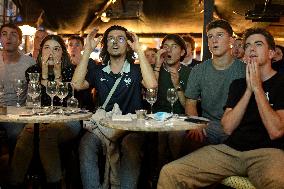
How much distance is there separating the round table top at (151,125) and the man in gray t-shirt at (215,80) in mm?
743

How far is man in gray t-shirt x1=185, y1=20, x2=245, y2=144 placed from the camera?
11.9 feet

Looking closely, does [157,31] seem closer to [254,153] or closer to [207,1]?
[207,1]

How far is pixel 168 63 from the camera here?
14.0ft

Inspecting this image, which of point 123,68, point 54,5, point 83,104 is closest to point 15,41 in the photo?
point 83,104

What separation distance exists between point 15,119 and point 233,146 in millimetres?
1651

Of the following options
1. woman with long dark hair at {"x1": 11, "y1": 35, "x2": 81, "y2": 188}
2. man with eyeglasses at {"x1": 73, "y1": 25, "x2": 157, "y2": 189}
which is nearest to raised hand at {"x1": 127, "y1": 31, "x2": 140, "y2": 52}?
man with eyeglasses at {"x1": 73, "y1": 25, "x2": 157, "y2": 189}

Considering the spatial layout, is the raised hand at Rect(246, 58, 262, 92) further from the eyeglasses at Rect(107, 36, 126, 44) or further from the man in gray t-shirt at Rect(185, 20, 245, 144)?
the eyeglasses at Rect(107, 36, 126, 44)

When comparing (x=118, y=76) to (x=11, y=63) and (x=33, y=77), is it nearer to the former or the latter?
(x=33, y=77)

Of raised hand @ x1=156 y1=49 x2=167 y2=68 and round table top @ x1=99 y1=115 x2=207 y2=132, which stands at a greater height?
raised hand @ x1=156 y1=49 x2=167 y2=68

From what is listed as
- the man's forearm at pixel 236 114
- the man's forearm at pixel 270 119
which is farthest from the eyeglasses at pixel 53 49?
the man's forearm at pixel 270 119

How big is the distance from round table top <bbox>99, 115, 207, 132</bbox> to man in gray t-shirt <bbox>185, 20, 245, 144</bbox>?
743 millimetres

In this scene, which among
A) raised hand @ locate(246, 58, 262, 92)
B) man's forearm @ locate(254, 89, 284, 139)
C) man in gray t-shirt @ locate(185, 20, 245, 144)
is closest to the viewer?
man's forearm @ locate(254, 89, 284, 139)

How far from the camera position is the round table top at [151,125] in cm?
263

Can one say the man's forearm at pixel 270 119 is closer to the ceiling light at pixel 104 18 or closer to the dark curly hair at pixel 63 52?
the dark curly hair at pixel 63 52
